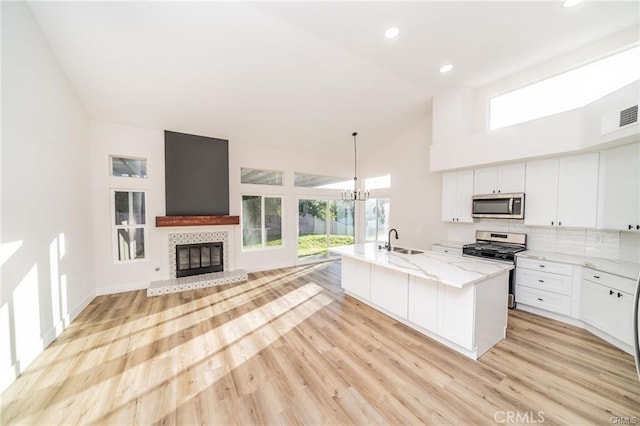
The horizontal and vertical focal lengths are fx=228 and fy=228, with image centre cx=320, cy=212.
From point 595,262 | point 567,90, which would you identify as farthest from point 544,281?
point 567,90

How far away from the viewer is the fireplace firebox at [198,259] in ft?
15.5

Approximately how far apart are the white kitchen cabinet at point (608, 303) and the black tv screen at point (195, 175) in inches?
233

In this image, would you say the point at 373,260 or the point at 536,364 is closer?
the point at 536,364

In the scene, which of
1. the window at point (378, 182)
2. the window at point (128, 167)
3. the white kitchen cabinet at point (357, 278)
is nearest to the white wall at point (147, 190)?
the window at point (128, 167)

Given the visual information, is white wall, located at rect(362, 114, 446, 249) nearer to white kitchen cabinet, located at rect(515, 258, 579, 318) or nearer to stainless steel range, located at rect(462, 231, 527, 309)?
stainless steel range, located at rect(462, 231, 527, 309)

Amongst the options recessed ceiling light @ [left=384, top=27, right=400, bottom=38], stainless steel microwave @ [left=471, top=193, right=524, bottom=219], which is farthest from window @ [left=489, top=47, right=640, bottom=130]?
recessed ceiling light @ [left=384, top=27, right=400, bottom=38]

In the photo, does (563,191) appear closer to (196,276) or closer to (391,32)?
(391,32)

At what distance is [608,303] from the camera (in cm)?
257

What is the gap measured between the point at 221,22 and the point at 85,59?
188 cm

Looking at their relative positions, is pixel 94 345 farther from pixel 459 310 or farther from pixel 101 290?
pixel 459 310

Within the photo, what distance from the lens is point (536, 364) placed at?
2.25 m

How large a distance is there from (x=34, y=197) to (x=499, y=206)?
6.13 m

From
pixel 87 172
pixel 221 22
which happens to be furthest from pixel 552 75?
pixel 87 172

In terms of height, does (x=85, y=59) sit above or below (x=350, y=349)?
above
